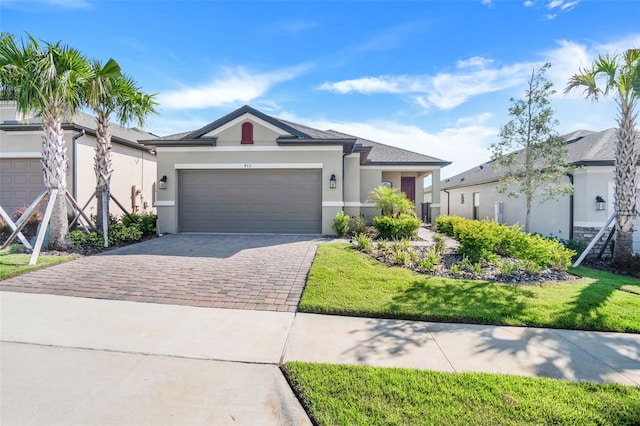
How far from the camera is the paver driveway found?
16.8 feet

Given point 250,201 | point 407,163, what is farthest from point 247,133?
point 407,163

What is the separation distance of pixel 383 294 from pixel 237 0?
874cm

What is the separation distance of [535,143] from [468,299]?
7.75m

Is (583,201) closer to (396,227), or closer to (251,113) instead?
(396,227)

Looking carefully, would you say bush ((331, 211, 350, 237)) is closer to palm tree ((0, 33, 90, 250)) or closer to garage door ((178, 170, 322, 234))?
garage door ((178, 170, 322, 234))

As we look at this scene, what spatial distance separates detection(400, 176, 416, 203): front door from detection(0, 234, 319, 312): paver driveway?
1148 centimetres

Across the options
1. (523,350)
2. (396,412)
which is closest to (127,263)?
(396,412)

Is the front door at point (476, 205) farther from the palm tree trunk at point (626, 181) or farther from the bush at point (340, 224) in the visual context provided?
the bush at point (340, 224)

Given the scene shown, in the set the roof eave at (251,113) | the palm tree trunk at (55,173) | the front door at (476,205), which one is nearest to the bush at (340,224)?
the roof eave at (251,113)

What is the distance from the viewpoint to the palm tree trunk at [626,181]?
8.35 m

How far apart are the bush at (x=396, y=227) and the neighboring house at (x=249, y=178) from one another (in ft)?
5.88

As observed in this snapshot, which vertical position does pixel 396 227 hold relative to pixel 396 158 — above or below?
below

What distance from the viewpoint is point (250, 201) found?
1214 centimetres

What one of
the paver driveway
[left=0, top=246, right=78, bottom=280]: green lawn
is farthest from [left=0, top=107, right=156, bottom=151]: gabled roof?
the paver driveway
